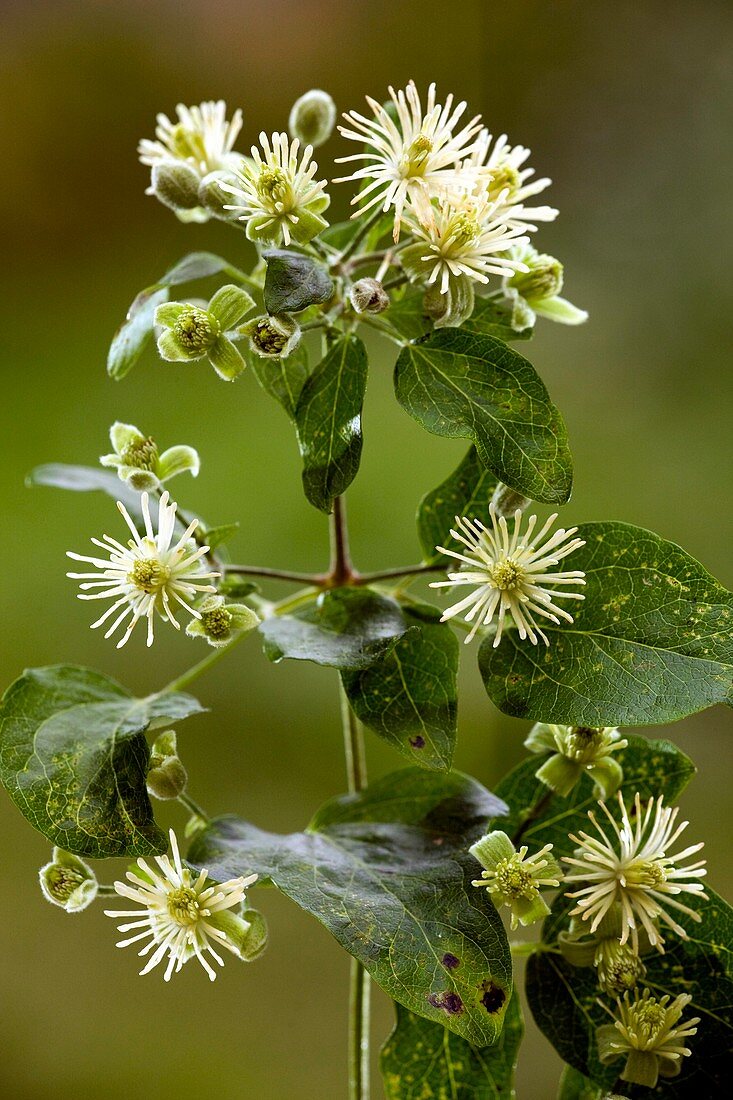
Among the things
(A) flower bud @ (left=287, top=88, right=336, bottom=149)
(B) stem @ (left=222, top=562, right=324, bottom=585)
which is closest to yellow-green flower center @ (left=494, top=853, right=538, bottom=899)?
(B) stem @ (left=222, top=562, right=324, bottom=585)

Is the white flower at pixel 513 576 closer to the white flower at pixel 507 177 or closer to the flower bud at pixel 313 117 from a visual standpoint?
the white flower at pixel 507 177

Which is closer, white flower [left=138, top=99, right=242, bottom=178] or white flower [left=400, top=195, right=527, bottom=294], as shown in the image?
white flower [left=400, top=195, right=527, bottom=294]

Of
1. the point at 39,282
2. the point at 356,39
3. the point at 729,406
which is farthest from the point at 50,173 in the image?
the point at 729,406

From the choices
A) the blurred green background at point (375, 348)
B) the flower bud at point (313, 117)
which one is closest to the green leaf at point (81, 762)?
the flower bud at point (313, 117)

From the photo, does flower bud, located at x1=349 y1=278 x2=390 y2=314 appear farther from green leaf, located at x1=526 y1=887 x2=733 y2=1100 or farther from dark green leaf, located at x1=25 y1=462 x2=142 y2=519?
green leaf, located at x1=526 y1=887 x2=733 y2=1100

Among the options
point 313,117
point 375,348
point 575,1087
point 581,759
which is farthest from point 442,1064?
point 375,348

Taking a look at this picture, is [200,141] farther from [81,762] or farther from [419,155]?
[81,762]
